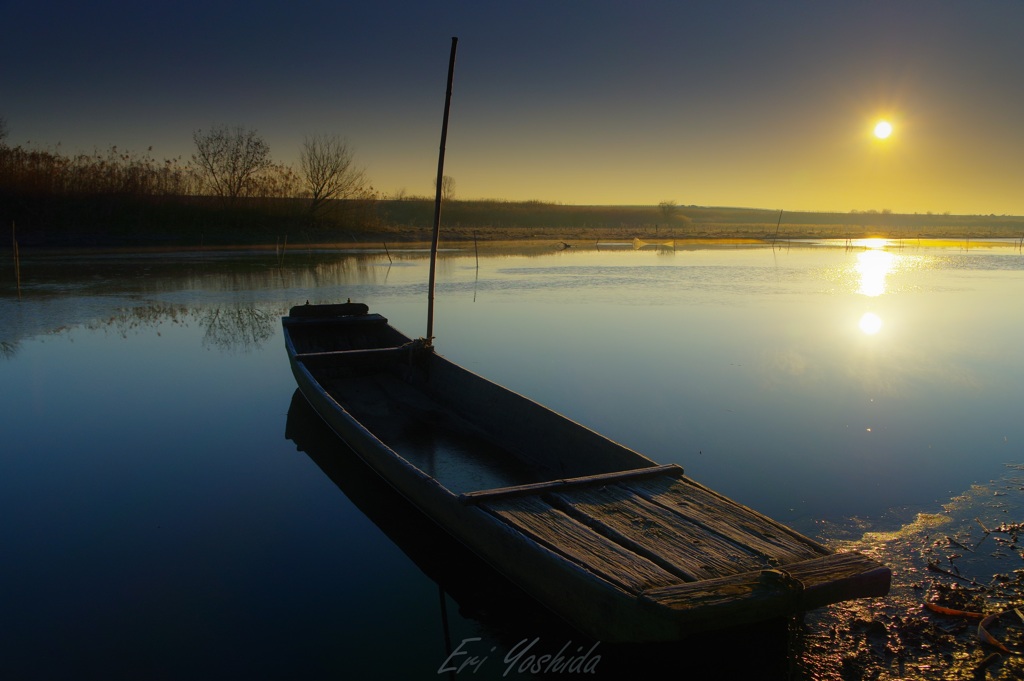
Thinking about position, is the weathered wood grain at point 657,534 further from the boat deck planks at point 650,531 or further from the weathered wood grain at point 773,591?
the weathered wood grain at point 773,591

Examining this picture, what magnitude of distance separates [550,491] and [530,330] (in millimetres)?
8032

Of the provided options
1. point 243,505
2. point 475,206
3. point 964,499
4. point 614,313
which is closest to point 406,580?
point 243,505

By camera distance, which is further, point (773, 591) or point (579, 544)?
point (579, 544)

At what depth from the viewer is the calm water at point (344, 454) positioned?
3.86m

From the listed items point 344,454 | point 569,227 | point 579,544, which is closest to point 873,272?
point 344,454

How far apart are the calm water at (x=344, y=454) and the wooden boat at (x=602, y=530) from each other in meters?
0.43

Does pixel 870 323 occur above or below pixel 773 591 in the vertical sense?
below

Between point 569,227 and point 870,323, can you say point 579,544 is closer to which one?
point 870,323

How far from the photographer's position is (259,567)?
4.55 metres

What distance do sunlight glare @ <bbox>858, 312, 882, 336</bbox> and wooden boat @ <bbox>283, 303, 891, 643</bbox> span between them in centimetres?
818

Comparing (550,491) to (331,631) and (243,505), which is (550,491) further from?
(243,505)

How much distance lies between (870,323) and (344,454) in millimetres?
10032

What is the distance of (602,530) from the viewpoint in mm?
3848

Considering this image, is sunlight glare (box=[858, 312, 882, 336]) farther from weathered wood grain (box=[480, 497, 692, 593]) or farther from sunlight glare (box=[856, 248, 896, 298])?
weathered wood grain (box=[480, 497, 692, 593])
